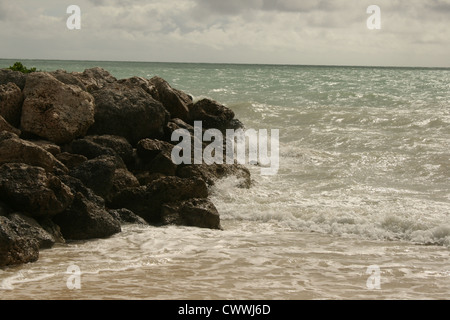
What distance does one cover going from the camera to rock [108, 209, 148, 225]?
8391 mm

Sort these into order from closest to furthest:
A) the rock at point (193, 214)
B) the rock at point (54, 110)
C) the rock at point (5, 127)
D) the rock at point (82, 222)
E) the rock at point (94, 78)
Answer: the rock at point (82, 222)
the rock at point (193, 214)
the rock at point (5, 127)
the rock at point (54, 110)
the rock at point (94, 78)

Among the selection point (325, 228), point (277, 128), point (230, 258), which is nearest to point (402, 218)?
point (325, 228)

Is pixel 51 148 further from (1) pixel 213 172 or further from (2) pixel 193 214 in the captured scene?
(1) pixel 213 172

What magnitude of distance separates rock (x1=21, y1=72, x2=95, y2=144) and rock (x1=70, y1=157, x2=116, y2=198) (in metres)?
1.23

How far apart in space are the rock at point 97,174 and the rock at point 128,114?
173 centimetres

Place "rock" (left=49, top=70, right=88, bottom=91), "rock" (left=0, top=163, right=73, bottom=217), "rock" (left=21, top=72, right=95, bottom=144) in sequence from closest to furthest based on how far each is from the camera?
1. "rock" (left=0, top=163, right=73, bottom=217)
2. "rock" (left=21, top=72, right=95, bottom=144)
3. "rock" (left=49, top=70, right=88, bottom=91)

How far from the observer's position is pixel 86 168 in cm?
866

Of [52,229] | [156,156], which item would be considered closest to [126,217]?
[52,229]

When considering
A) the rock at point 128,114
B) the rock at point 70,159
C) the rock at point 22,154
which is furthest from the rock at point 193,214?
the rock at point 128,114

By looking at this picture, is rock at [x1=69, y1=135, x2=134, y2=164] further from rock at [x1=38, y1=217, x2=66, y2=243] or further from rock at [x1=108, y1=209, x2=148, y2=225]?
rock at [x1=38, y1=217, x2=66, y2=243]

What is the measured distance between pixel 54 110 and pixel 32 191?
8.95ft

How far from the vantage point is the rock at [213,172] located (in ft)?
33.3

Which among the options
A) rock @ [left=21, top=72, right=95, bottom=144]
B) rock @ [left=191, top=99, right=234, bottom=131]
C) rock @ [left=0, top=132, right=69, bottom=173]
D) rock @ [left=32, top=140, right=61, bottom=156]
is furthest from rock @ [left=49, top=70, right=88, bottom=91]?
rock @ [left=0, top=132, right=69, bottom=173]

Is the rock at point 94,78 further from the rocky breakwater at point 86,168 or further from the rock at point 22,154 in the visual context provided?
the rock at point 22,154
